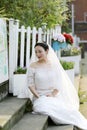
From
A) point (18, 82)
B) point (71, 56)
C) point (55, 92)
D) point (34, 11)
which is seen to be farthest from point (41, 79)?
point (71, 56)

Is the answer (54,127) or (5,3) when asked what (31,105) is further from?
(5,3)

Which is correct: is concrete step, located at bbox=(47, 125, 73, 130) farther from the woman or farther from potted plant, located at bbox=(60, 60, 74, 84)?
potted plant, located at bbox=(60, 60, 74, 84)

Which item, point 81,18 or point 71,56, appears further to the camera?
point 81,18

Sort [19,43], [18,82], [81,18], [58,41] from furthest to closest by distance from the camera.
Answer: [81,18] < [58,41] < [19,43] < [18,82]

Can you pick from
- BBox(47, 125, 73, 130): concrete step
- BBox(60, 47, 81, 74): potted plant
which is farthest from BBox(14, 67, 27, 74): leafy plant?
BBox(60, 47, 81, 74): potted plant

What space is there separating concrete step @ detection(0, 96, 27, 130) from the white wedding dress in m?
0.25

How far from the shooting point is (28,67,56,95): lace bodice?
6.20 metres

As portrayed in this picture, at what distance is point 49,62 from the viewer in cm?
639

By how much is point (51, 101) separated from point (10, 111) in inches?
32.3

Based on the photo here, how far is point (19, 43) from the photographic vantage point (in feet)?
25.3

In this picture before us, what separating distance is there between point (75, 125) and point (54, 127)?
0.30m

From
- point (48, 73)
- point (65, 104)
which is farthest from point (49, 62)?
point (65, 104)

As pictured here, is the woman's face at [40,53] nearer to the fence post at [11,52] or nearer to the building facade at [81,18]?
the fence post at [11,52]

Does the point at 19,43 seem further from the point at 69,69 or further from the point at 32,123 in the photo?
the point at 32,123
